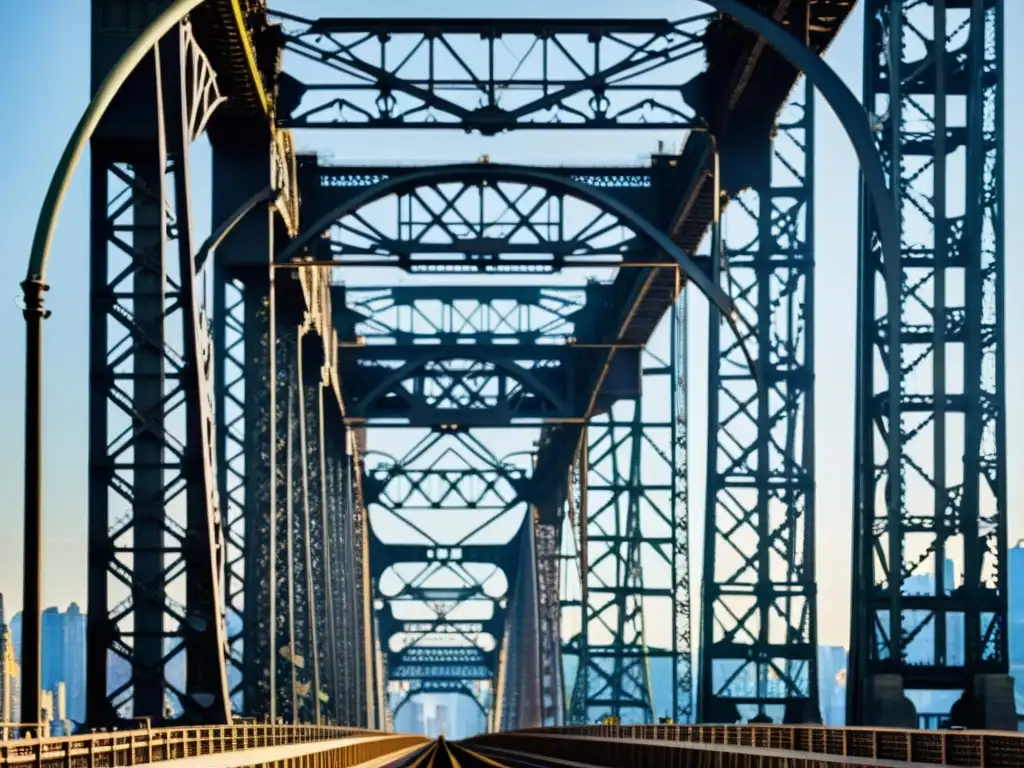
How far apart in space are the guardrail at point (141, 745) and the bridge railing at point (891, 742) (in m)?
6.11

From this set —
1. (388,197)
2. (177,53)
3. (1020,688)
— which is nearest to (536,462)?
(1020,688)

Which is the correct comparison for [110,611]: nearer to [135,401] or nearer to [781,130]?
[135,401]

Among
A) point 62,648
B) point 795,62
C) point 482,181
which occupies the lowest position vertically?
point 62,648

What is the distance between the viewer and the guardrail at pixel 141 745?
57.6 feet

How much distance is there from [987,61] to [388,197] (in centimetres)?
1803

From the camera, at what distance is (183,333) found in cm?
3059

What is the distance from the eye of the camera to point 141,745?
2338 centimetres

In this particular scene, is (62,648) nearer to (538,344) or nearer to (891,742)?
(538,344)

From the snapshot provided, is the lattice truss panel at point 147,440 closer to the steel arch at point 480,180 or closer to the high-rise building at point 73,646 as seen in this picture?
the steel arch at point 480,180

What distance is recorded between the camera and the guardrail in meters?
17.5

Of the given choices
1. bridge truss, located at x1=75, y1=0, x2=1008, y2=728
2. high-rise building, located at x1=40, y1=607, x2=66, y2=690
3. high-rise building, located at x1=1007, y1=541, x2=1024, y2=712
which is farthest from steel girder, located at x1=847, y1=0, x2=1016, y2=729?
high-rise building, located at x1=40, y1=607, x2=66, y2=690

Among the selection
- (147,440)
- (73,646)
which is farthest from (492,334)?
(73,646)

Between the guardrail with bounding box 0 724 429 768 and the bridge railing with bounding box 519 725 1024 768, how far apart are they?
6.11 m

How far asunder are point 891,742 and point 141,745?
23.3 ft
